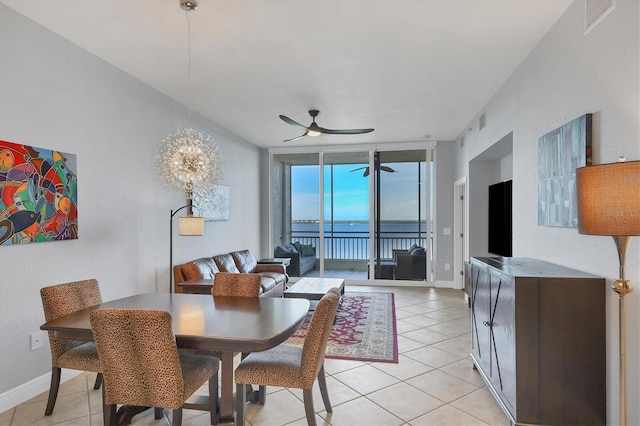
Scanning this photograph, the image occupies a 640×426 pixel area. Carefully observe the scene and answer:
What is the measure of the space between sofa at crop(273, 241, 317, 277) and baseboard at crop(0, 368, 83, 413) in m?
4.90

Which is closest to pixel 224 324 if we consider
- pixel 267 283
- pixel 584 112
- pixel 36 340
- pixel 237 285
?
pixel 237 285

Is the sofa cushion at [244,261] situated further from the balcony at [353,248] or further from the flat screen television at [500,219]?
the flat screen television at [500,219]

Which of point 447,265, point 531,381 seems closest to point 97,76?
point 531,381

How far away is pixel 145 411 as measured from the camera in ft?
8.21

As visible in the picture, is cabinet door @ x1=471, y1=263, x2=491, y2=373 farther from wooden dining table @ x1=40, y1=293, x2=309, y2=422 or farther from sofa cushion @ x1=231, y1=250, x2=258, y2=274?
sofa cushion @ x1=231, y1=250, x2=258, y2=274

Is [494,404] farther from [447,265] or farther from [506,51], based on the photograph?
[447,265]

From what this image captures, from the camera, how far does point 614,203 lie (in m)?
1.48

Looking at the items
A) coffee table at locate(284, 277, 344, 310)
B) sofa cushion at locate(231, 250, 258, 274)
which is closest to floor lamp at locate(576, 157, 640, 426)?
coffee table at locate(284, 277, 344, 310)

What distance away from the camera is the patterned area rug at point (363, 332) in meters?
3.61

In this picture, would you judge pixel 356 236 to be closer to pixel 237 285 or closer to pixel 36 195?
pixel 237 285

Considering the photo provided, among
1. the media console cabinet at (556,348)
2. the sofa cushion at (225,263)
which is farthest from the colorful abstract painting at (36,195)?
the media console cabinet at (556,348)

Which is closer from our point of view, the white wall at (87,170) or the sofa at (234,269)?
the white wall at (87,170)

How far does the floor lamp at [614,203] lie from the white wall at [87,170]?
358 centimetres

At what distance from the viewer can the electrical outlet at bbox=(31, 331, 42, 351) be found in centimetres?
273
